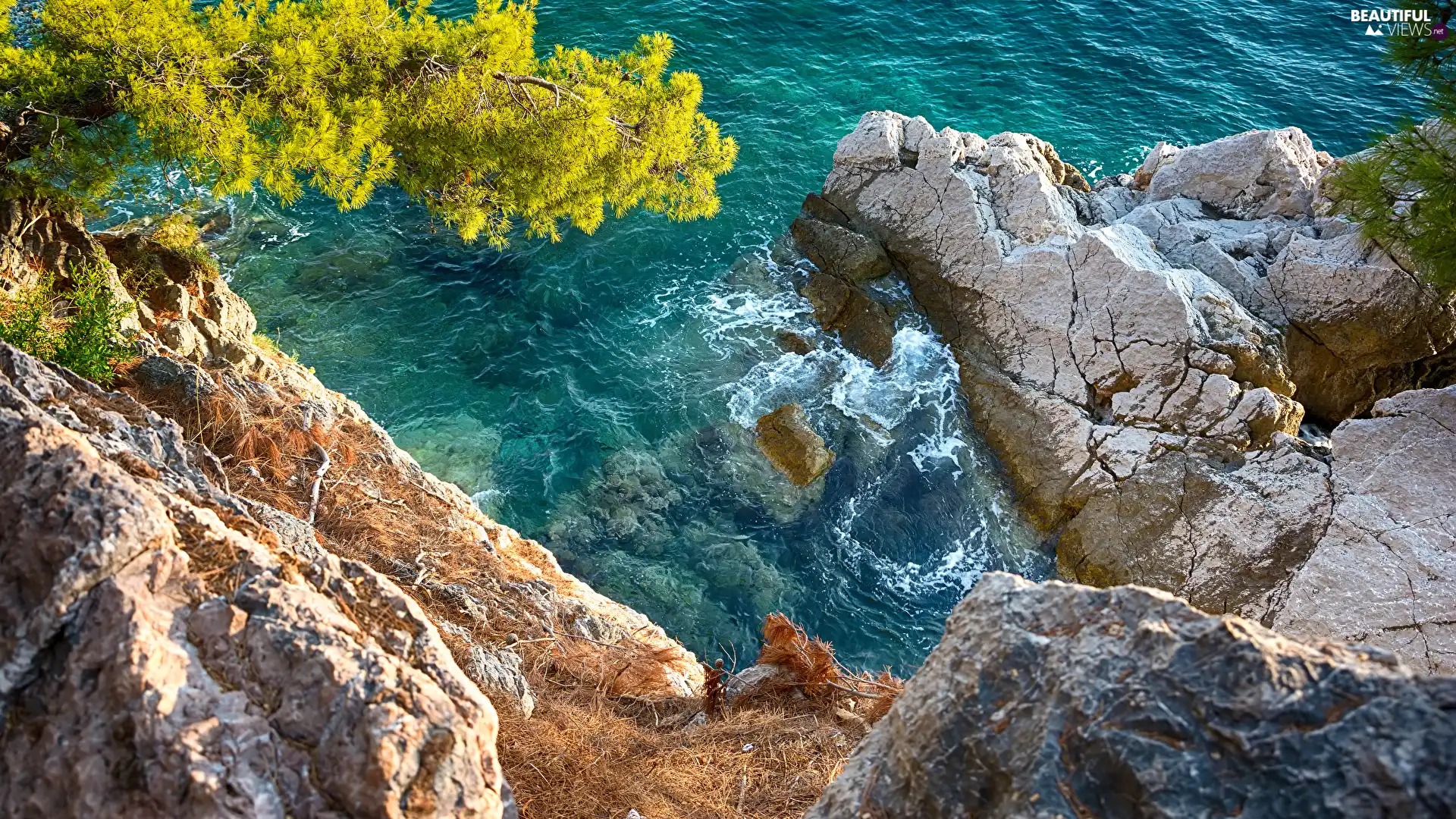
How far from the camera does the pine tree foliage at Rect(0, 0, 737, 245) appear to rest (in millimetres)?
9125

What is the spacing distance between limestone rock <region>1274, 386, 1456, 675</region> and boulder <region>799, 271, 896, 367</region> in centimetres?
717

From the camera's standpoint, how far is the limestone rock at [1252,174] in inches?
605

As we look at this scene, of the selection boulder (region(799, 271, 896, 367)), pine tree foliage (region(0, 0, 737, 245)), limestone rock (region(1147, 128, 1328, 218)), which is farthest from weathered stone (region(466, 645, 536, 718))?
limestone rock (region(1147, 128, 1328, 218))

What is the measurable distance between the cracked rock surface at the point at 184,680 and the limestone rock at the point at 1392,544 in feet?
36.5

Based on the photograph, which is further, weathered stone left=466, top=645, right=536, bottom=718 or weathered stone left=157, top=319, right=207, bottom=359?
weathered stone left=157, top=319, right=207, bottom=359

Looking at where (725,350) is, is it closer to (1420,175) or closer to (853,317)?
(853,317)

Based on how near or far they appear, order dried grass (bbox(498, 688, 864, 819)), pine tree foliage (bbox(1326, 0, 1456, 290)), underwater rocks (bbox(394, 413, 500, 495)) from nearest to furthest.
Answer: dried grass (bbox(498, 688, 864, 819))
pine tree foliage (bbox(1326, 0, 1456, 290))
underwater rocks (bbox(394, 413, 500, 495))

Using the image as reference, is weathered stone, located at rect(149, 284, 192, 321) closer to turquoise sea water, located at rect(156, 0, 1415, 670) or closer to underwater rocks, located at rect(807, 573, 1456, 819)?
turquoise sea water, located at rect(156, 0, 1415, 670)

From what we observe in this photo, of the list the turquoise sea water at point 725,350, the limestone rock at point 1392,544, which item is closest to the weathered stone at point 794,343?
the turquoise sea water at point 725,350

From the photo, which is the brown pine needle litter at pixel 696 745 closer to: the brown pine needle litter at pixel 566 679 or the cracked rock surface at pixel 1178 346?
the brown pine needle litter at pixel 566 679

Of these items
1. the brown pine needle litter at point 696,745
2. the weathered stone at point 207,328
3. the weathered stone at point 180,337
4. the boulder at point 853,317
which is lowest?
the boulder at point 853,317

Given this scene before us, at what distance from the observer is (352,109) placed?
10531 mm

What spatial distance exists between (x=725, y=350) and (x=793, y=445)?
9.30 feet

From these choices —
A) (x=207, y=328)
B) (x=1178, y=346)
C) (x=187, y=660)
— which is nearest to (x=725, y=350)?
(x=1178, y=346)
